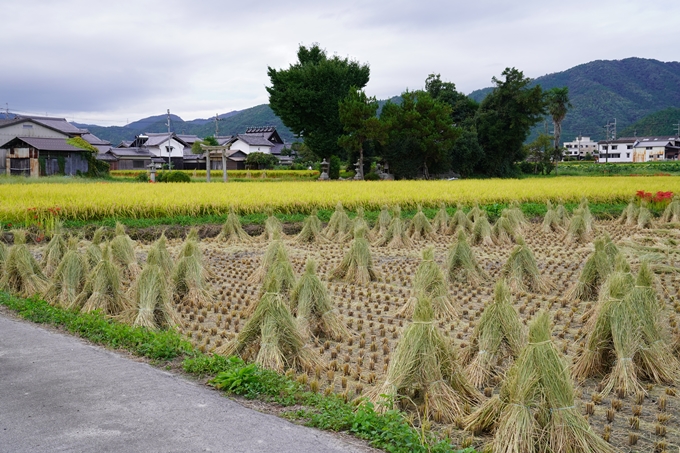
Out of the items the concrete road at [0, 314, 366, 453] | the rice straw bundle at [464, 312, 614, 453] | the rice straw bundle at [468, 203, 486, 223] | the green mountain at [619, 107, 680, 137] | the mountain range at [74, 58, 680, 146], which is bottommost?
the concrete road at [0, 314, 366, 453]

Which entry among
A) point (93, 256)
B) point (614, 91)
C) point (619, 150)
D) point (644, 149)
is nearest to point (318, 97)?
point (93, 256)

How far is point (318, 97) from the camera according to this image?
4203 cm

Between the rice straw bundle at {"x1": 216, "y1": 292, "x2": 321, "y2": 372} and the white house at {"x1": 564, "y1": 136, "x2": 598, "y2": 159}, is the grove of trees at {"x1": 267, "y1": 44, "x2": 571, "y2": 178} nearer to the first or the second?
the rice straw bundle at {"x1": 216, "y1": 292, "x2": 321, "y2": 372}

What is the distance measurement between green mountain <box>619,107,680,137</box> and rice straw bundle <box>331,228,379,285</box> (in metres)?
98.2

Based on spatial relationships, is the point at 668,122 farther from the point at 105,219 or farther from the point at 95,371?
the point at 95,371

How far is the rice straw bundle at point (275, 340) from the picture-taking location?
5516 mm

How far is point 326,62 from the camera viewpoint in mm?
42500

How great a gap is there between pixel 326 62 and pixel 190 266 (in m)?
36.0

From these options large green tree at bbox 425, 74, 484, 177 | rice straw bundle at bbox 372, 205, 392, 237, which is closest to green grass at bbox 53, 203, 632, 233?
rice straw bundle at bbox 372, 205, 392, 237

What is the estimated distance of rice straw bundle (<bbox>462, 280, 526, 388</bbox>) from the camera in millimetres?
5281

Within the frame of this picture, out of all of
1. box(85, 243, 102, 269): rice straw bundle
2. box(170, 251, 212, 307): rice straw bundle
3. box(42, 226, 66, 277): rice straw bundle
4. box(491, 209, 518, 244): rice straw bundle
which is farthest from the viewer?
box(491, 209, 518, 244): rice straw bundle

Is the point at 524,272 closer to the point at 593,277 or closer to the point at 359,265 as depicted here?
the point at 593,277

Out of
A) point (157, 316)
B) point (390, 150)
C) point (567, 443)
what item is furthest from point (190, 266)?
point (390, 150)

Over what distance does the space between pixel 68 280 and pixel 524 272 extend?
650cm
